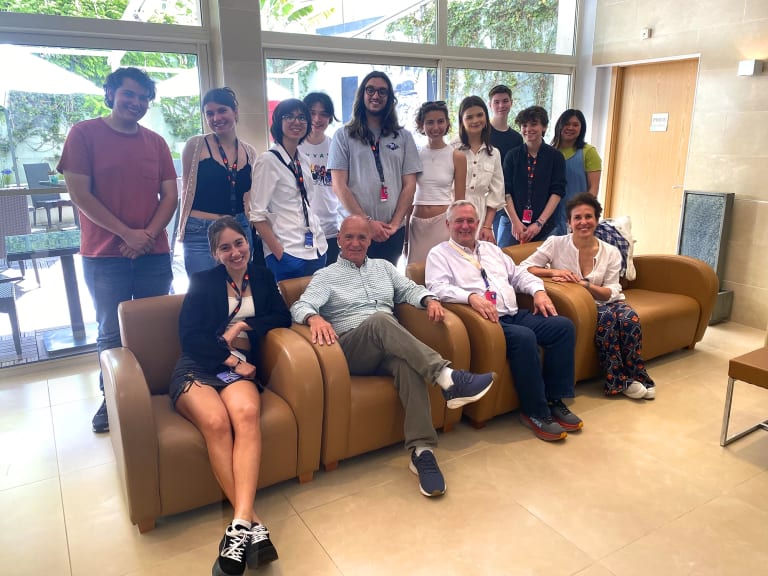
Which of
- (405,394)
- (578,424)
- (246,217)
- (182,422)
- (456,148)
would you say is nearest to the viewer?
(182,422)

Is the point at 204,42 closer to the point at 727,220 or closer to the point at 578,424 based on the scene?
the point at 578,424

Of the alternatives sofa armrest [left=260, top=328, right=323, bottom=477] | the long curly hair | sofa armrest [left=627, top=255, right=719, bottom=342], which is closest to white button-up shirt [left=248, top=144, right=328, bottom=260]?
the long curly hair

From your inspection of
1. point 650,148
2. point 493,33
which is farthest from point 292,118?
A: point 650,148

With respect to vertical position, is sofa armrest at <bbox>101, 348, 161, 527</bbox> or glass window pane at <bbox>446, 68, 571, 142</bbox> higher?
glass window pane at <bbox>446, 68, 571, 142</bbox>

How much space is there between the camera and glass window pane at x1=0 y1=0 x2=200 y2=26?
3.41 meters

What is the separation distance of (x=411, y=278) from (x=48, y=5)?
8.99 ft

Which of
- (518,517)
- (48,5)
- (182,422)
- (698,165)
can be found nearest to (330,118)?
(48,5)

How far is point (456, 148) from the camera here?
12.3 feet

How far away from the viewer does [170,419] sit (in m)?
2.26

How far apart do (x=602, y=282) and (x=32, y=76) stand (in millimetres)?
3674

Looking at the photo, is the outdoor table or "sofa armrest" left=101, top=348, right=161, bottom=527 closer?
"sofa armrest" left=101, top=348, right=161, bottom=527

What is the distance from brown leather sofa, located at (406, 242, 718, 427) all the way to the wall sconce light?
1.64 metres

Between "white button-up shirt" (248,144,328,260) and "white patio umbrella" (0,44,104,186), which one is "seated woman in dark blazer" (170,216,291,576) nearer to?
"white button-up shirt" (248,144,328,260)

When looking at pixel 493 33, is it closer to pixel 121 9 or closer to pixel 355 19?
pixel 355 19
